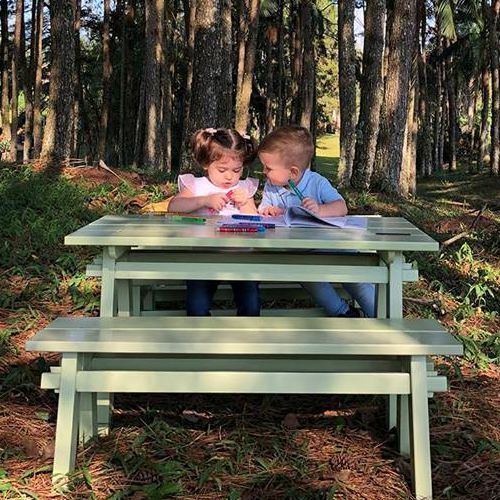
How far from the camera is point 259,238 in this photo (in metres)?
2.69

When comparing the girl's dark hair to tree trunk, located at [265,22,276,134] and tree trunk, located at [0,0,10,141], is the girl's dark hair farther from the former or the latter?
tree trunk, located at [265,22,276,134]

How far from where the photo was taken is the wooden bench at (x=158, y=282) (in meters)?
2.84

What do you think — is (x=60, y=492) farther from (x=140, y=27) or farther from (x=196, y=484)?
(x=140, y=27)

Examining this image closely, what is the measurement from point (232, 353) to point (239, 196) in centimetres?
152

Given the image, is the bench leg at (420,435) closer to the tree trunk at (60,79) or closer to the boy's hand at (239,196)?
the boy's hand at (239,196)

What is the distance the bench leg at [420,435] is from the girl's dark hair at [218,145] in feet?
5.57

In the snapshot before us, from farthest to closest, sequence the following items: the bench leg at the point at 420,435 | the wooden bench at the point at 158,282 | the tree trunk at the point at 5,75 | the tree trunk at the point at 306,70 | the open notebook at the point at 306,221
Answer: the tree trunk at the point at 306,70
the tree trunk at the point at 5,75
the open notebook at the point at 306,221
the wooden bench at the point at 158,282
the bench leg at the point at 420,435

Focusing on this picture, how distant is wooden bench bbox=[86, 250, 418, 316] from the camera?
2836 mm

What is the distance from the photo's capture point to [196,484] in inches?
97.5

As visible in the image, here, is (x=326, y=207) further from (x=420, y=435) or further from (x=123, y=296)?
(x=420, y=435)

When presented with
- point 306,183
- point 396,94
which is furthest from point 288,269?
point 396,94

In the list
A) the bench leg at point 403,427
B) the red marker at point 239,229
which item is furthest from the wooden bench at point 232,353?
the red marker at point 239,229

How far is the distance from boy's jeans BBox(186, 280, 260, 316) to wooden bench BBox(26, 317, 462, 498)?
700 millimetres

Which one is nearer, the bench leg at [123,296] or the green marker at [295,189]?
the bench leg at [123,296]
